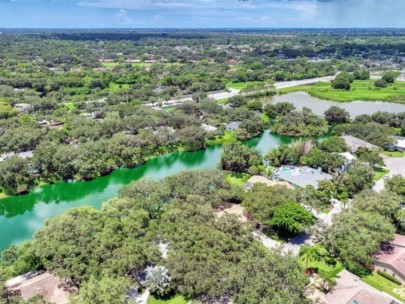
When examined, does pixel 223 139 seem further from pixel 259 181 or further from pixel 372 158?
pixel 372 158

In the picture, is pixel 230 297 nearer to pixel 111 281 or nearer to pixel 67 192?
pixel 111 281

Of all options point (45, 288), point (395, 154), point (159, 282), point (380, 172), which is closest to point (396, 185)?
point (380, 172)

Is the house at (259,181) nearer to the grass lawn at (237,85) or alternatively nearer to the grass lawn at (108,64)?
the grass lawn at (237,85)

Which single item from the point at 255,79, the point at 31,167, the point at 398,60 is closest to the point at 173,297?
the point at 31,167

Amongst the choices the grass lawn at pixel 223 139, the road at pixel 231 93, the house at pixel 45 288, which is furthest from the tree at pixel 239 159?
the road at pixel 231 93

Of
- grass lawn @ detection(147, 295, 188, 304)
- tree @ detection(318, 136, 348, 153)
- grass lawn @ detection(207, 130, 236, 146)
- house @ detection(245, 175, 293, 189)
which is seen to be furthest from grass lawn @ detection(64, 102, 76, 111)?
grass lawn @ detection(147, 295, 188, 304)
